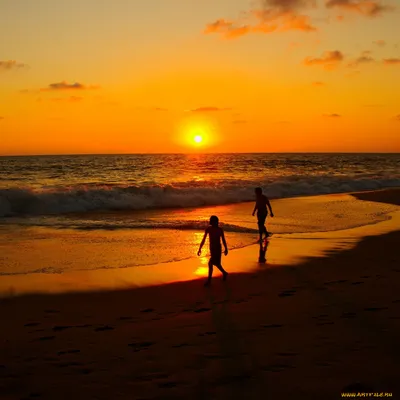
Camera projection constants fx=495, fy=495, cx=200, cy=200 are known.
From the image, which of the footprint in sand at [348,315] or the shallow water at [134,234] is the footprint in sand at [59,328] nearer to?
the footprint in sand at [348,315]

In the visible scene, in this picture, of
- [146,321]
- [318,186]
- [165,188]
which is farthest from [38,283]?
[318,186]

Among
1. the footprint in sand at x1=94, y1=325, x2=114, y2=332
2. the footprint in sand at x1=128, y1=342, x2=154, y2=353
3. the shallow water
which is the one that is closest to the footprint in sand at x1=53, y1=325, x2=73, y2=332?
the footprint in sand at x1=94, y1=325, x2=114, y2=332

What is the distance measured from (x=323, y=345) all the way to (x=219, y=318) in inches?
73.2

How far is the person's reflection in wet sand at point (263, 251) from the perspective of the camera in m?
12.0

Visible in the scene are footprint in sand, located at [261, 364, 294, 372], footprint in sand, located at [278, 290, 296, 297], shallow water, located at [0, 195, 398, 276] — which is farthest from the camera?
shallow water, located at [0, 195, 398, 276]

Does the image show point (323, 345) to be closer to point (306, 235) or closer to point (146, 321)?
point (146, 321)

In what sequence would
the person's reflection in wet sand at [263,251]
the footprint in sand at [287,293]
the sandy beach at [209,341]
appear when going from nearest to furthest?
1. the sandy beach at [209,341]
2. the footprint in sand at [287,293]
3. the person's reflection in wet sand at [263,251]

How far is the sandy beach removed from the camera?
489cm

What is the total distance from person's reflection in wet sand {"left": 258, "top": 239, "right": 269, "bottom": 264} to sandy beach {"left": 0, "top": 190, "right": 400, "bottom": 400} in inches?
84.8

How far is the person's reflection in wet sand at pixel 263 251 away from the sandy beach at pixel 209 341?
7.07 feet

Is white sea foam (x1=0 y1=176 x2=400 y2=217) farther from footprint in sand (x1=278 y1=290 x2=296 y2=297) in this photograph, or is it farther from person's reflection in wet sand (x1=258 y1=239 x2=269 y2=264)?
footprint in sand (x1=278 y1=290 x2=296 y2=297)

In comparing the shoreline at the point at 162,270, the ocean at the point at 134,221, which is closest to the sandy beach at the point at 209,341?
the shoreline at the point at 162,270

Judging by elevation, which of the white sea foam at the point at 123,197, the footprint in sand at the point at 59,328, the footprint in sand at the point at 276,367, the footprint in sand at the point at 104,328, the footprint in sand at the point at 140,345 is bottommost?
the footprint in sand at the point at 59,328

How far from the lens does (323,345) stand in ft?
19.0
